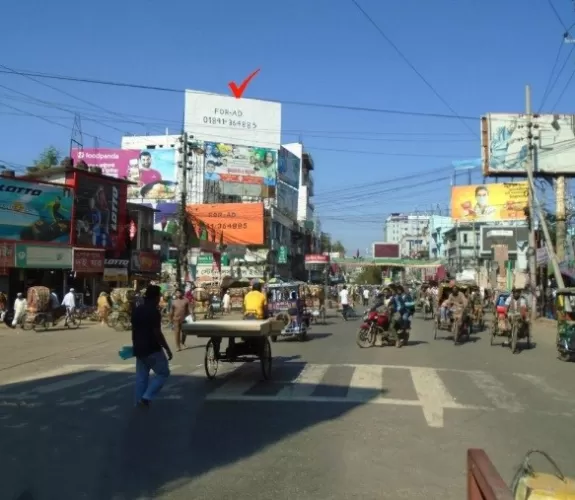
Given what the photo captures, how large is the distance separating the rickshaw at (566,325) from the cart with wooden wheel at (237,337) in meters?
7.21

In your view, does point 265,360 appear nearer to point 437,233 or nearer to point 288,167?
point 288,167

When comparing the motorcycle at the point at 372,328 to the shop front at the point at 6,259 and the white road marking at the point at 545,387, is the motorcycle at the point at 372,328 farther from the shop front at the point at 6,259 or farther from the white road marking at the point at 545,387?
the shop front at the point at 6,259

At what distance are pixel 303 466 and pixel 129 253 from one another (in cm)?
3541

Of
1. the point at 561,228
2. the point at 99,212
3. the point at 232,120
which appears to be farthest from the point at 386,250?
the point at 99,212

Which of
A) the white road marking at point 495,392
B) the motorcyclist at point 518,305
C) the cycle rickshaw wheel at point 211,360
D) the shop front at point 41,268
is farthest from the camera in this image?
the shop front at point 41,268

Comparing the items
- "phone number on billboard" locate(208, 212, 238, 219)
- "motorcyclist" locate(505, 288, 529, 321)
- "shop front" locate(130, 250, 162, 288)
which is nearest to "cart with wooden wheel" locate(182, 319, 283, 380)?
"motorcyclist" locate(505, 288, 529, 321)

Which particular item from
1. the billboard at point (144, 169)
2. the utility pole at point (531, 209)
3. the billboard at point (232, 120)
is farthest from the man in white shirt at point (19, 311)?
the billboard at point (144, 169)

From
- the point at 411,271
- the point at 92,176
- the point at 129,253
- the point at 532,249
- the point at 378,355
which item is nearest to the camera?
the point at 378,355

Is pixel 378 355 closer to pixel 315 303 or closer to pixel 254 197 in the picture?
pixel 315 303

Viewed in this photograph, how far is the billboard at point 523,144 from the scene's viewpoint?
39.7m

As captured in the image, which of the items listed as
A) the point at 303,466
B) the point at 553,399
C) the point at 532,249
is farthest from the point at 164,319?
the point at 303,466

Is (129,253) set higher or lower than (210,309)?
higher

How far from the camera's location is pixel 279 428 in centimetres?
789

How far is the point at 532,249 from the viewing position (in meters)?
32.6
